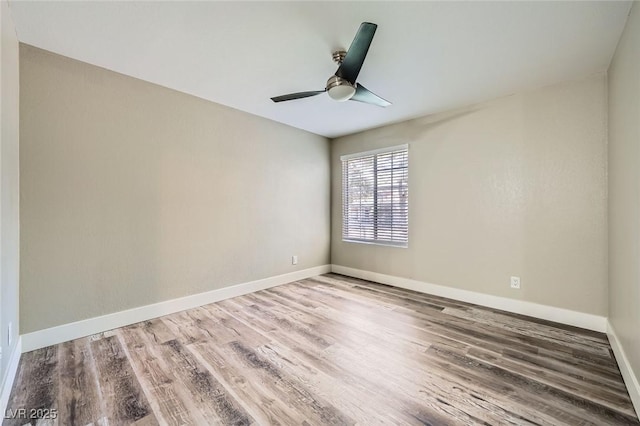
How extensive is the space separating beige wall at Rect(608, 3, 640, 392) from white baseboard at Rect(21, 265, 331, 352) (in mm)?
3398

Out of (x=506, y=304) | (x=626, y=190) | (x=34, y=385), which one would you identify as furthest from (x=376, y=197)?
(x=34, y=385)

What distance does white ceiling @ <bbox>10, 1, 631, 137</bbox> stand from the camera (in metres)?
1.72

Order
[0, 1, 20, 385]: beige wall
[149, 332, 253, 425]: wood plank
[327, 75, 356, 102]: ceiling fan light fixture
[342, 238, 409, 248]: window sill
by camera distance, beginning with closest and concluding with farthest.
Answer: [149, 332, 253, 425]: wood plank
[0, 1, 20, 385]: beige wall
[327, 75, 356, 102]: ceiling fan light fixture
[342, 238, 409, 248]: window sill

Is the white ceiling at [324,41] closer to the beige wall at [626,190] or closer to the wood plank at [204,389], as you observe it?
the beige wall at [626,190]

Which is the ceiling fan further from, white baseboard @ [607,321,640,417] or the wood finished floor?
white baseboard @ [607,321,640,417]

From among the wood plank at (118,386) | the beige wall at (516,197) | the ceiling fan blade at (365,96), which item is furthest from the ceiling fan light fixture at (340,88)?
the wood plank at (118,386)

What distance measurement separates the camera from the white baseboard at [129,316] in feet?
7.06

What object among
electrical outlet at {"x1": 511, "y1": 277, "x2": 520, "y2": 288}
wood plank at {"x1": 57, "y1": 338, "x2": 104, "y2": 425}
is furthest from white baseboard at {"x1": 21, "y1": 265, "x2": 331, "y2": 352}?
electrical outlet at {"x1": 511, "y1": 277, "x2": 520, "y2": 288}

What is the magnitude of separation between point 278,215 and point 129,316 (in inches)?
81.0

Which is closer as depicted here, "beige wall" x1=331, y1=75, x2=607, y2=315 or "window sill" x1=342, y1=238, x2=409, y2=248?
"beige wall" x1=331, y1=75, x2=607, y2=315

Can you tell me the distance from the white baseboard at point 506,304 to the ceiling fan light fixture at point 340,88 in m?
2.61

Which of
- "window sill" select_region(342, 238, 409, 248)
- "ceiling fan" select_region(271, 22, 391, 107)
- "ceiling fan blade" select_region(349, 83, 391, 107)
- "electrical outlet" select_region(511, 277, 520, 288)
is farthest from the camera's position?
"window sill" select_region(342, 238, 409, 248)

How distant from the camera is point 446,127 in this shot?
3395mm

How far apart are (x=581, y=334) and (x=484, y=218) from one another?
130cm
